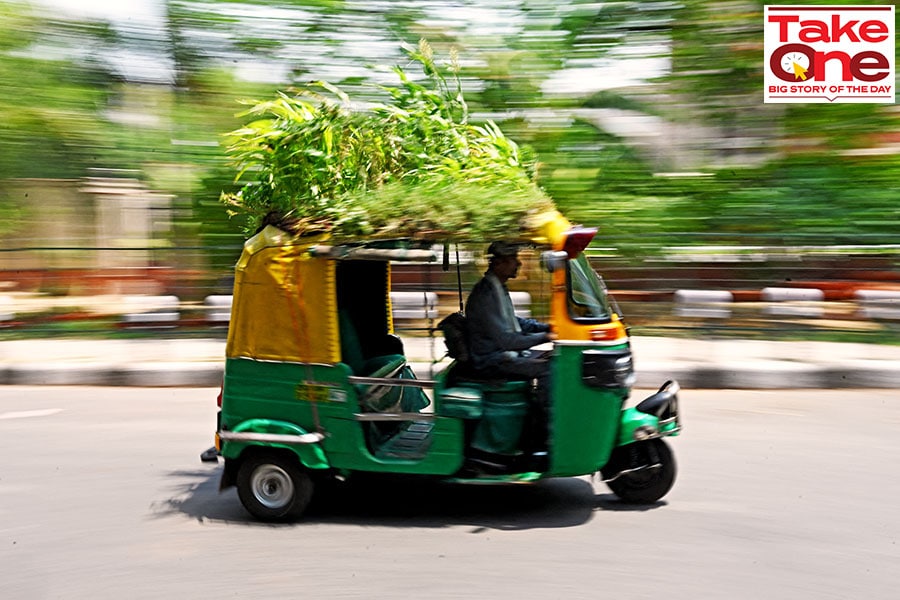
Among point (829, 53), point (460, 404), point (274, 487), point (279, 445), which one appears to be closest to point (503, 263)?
point (460, 404)

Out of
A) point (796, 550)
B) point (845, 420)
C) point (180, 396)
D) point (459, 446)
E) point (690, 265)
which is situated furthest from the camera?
point (690, 265)

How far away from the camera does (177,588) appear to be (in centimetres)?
505

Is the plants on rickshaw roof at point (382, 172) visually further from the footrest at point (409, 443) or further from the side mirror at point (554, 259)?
the footrest at point (409, 443)

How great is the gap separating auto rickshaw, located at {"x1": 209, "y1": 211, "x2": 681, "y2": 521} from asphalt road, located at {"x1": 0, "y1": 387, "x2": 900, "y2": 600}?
29cm

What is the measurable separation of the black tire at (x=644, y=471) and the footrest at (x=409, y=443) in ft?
3.65

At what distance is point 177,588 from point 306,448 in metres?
1.24

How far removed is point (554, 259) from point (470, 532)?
5.32 feet

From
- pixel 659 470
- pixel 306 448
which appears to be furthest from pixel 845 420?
pixel 306 448

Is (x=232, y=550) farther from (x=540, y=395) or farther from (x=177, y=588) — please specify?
(x=540, y=395)

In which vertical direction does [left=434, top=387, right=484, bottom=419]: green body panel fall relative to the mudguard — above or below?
above

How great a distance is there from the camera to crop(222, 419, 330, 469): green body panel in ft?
19.8

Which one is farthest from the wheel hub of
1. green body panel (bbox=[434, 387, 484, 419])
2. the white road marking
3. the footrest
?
the white road marking

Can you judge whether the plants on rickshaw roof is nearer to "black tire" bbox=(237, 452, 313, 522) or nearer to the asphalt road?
"black tire" bbox=(237, 452, 313, 522)

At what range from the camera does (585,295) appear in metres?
5.98
